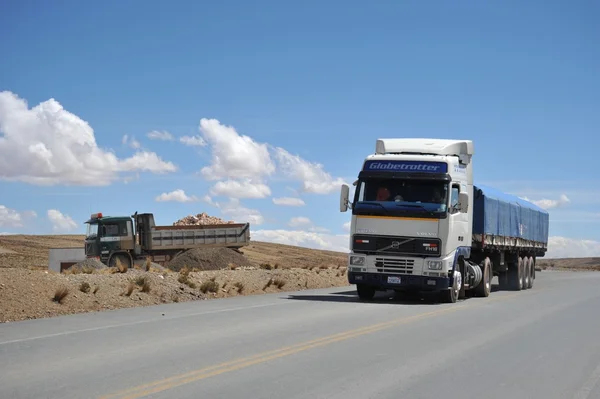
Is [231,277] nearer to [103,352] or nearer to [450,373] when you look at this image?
[103,352]

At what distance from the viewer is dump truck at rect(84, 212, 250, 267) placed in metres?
36.8

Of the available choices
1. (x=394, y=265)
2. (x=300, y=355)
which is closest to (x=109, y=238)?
(x=394, y=265)

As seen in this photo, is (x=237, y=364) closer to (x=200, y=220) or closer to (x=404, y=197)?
(x=404, y=197)

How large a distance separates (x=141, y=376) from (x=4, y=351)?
3163 millimetres

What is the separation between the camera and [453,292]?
2161 cm

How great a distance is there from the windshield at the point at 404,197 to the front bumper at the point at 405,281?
1.69 metres

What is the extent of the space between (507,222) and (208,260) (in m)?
15.4

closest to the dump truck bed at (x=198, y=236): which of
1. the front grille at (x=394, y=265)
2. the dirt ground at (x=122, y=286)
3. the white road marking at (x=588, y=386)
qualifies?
the dirt ground at (x=122, y=286)

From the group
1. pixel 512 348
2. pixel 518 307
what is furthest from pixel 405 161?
pixel 512 348

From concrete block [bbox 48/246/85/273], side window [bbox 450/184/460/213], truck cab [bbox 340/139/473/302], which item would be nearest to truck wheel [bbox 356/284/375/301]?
truck cab [bbox 340/139/473/302]

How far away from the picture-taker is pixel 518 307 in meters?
20.4

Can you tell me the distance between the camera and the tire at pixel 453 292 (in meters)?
21.5

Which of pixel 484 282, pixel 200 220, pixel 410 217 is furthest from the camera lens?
pixel 200 220

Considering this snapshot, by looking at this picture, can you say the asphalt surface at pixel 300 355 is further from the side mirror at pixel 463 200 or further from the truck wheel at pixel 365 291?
the truck wheel at pixel 365 291
